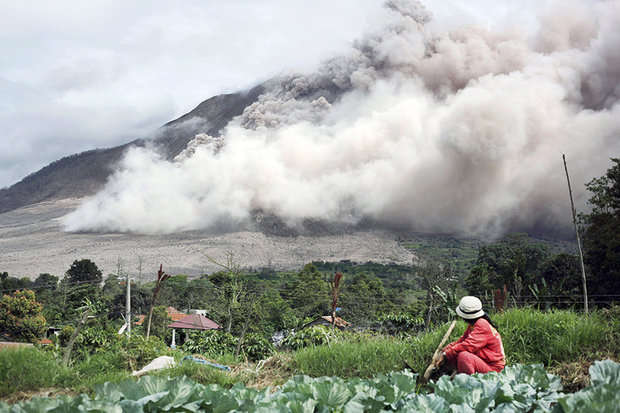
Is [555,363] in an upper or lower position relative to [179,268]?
upper

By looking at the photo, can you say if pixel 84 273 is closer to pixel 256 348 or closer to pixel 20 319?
pixel 20 319

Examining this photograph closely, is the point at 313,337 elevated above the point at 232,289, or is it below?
above

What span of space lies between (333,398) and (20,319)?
38.9 meters

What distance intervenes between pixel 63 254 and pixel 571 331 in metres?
150

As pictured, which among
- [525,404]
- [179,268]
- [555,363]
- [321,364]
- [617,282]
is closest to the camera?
[525,404]

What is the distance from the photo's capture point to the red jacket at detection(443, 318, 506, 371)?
4.90m

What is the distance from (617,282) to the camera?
27016mm

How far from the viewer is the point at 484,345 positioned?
4918 millimetres

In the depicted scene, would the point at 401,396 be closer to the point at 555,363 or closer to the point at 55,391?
the point at 555,363

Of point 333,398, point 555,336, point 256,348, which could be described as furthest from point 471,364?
point 256,348

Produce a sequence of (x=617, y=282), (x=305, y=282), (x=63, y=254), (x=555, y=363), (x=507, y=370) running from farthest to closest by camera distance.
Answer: (x=63, y=254), (x=305, y=282), (x=617, y=282), (x=555, y=363), (x=507, y=370)

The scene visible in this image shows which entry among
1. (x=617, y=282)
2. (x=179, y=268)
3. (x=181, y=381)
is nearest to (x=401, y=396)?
(x=181, y=381)

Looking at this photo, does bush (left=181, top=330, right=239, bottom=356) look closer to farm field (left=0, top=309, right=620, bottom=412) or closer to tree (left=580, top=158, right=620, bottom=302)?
farm field (left=0, top=309, right=620, bottom=412)

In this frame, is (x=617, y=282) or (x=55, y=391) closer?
(x=55, y=391)
